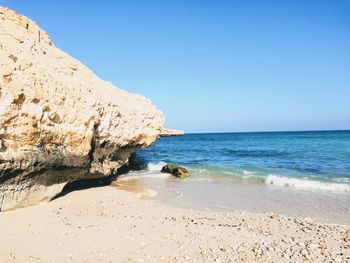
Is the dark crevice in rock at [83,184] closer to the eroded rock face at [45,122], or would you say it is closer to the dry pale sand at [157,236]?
the eroded rock face at [45,122]

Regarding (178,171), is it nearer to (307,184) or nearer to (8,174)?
(307,184)

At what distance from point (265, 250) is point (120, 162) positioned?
420 inches

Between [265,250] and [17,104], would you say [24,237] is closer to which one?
[17,104]

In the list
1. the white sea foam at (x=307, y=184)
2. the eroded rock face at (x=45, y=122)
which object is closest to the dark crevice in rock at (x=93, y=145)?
the eroded rock face at (x=45, y=122)

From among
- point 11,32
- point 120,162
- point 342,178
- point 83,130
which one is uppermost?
point 11,32

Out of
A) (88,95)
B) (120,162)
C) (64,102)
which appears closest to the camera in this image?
(64,102)

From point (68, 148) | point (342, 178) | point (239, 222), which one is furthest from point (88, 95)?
point (342, 178)

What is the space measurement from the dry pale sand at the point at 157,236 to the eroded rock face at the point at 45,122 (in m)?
0.99

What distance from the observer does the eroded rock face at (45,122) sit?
972 cm

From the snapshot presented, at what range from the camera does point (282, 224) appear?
33.4ft

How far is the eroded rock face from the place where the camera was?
31.9 feet

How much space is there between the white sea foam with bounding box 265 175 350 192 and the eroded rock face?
920 centimetres

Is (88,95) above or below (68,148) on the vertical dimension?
Result: above

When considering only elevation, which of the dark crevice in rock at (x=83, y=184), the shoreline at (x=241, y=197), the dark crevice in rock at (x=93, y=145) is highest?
the dark crevice in rock at (x=93, y=145)
